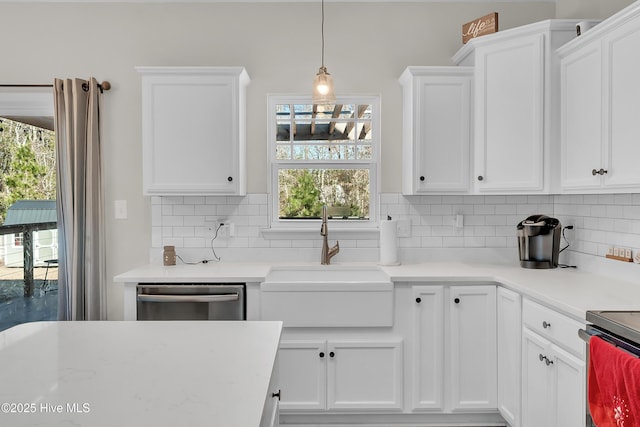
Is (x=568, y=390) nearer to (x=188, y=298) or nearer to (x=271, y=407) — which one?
(x=271, y=407)

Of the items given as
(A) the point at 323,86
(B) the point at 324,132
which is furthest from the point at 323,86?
(B) the point at 324,132

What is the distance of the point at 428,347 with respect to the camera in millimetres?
2654

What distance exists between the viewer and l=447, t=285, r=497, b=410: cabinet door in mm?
2623

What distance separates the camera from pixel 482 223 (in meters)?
3.27

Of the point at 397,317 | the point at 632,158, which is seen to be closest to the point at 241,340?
the point at 397,317

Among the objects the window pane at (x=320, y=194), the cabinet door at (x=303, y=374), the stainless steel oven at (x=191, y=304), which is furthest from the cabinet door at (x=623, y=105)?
the stainless steel oven at (x=191, y=304)

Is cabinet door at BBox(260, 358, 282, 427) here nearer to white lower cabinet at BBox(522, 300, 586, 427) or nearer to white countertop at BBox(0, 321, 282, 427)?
white countertop at BBox(0, 321, 282, 427)

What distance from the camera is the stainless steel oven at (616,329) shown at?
1.48 m

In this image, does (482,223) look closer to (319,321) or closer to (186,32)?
(319,321)

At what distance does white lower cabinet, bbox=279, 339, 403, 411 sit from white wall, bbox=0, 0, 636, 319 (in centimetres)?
132

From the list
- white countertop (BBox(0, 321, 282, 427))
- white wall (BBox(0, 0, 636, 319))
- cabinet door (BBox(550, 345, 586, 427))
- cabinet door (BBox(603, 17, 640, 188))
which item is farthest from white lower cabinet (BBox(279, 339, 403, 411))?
cabinet door (BBox(603, 17, 640, 188))

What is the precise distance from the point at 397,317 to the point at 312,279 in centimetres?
68

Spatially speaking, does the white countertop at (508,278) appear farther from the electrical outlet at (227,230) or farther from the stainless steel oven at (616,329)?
the electrical outlet at (227,230)

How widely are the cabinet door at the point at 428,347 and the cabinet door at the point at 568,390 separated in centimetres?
70
